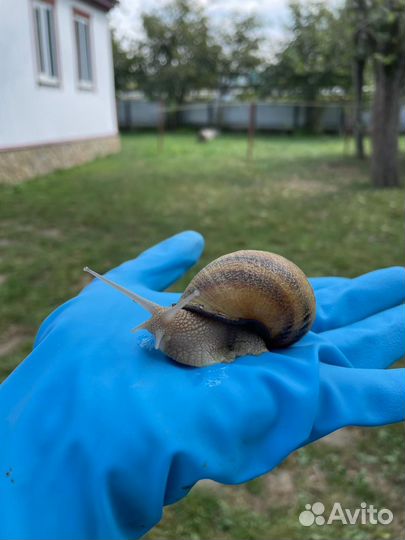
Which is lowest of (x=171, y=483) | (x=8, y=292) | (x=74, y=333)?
(x=8, y=292)

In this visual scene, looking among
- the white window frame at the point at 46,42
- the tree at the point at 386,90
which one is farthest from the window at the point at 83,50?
the tree at the point at 386,90

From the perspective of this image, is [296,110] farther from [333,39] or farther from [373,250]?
Answer: [373,250]

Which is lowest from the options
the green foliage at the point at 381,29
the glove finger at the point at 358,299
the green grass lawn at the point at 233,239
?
the green grass lawn at the point at 233,239

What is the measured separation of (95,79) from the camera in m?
10.6

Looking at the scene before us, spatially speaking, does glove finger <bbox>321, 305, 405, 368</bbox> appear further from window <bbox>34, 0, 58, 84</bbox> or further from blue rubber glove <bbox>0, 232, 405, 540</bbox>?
window <bbox>34, 0, 58, 84</bbox>

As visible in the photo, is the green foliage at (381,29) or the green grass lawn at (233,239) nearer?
the green grass lawn at (233,239)

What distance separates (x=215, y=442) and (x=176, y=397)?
134mm

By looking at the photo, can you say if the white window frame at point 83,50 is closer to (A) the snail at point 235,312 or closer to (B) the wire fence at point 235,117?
(B) the wire fence at point 235,117

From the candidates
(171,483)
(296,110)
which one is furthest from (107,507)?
(296,110)

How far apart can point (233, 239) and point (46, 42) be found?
19.6ft

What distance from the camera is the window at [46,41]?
316 inches

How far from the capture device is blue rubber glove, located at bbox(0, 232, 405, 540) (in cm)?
100

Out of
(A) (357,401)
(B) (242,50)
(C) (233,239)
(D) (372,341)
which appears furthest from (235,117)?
(A) (357,401)

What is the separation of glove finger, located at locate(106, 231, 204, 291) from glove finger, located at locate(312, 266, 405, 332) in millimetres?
553
